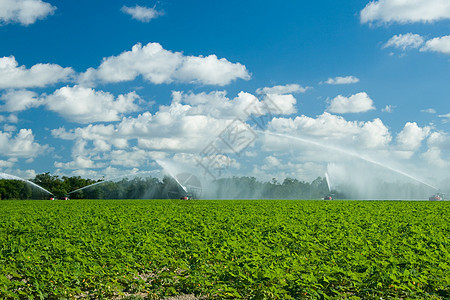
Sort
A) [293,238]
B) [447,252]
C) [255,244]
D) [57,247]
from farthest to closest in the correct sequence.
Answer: [293,238], [255,244], [57,247], [447,252]

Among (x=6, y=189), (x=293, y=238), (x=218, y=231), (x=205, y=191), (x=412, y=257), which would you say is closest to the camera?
(x=412, y=257)

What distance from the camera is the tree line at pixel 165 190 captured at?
2739 inches

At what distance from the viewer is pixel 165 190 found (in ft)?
228

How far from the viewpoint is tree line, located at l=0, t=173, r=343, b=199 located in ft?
228

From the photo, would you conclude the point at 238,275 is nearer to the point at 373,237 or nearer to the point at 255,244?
the point at 255,244

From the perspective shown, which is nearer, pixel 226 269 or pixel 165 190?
pixel 226 269

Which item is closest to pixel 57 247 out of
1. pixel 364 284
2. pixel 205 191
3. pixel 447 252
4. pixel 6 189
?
→ pixel 364 284

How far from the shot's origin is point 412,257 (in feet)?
27.0

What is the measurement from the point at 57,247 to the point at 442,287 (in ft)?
26.3

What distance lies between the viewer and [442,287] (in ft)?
22.3

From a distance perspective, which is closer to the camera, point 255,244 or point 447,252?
point 447,252

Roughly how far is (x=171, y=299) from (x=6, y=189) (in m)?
85.1

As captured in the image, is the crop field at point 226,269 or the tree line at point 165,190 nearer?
the crop field at point 226,269

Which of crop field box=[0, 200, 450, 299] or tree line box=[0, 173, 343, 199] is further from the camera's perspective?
tree line box=[0, 173, 343, 199]
